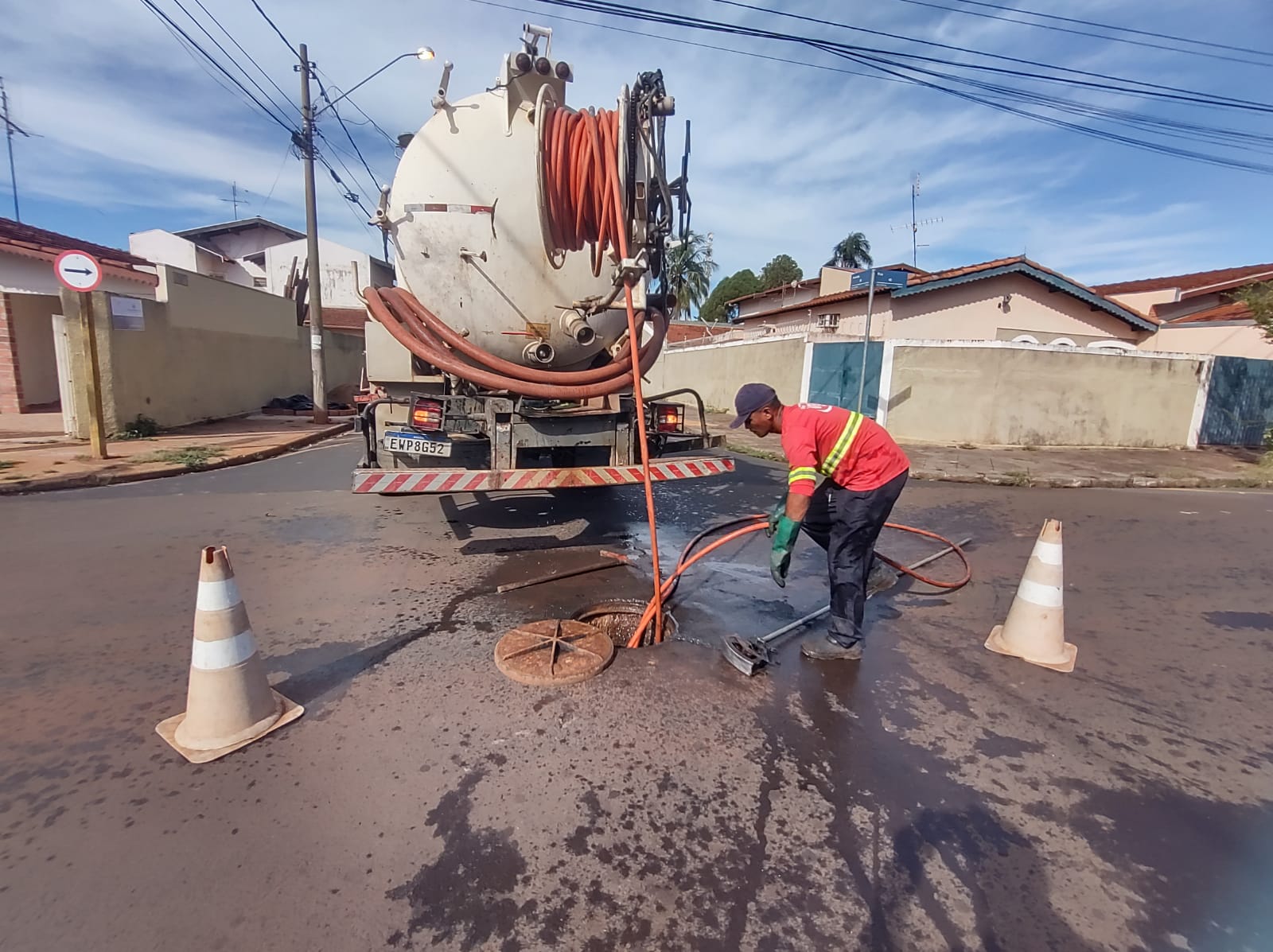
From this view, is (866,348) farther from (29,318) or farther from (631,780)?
(29,318)

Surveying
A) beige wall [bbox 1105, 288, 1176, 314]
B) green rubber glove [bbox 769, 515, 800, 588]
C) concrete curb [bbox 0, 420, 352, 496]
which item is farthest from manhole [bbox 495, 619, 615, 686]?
beige wall [bbox 1105, 288, 1176, 314]

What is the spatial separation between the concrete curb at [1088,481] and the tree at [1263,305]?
291 centimetres

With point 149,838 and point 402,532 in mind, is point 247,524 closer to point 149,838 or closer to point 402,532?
point 402,532

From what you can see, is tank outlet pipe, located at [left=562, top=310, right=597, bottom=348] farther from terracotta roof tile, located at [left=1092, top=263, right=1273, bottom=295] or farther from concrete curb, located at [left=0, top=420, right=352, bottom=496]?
terracotta roof tile, located at [left=1092, top=263, right=1273, bottom=295]

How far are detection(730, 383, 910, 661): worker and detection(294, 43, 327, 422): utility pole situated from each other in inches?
477

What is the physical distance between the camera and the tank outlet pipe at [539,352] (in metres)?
4.56

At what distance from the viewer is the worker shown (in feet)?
10.4

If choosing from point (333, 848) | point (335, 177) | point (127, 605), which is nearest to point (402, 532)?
point (127, 605)

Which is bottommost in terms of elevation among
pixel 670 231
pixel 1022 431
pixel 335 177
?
pixel 1022 431

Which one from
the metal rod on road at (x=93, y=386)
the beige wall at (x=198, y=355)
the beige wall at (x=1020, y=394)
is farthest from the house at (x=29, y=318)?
the beige wall at (x=1020, y=394)

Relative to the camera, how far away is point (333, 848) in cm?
195

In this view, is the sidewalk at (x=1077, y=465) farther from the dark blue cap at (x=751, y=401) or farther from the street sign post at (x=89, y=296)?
the street sign post at (x=89, y=296)

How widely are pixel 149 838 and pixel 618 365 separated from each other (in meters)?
3.56

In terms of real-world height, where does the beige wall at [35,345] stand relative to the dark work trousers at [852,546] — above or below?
above
